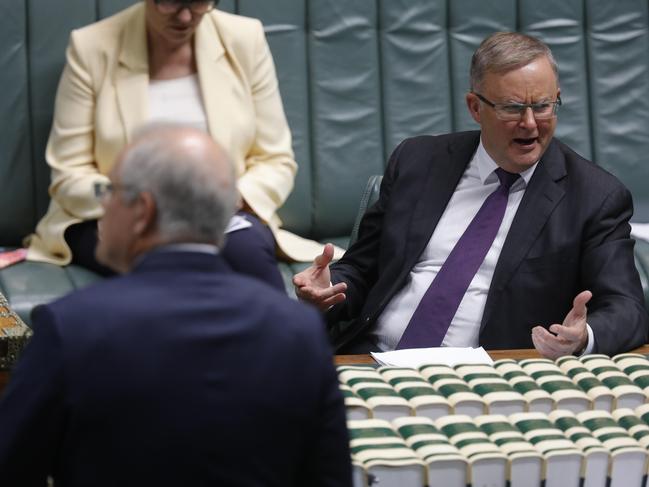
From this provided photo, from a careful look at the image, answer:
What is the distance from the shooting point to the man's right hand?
311cm

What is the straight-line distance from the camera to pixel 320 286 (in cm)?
315

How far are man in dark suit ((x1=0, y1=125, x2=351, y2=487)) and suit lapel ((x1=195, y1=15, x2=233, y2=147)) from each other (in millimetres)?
2402

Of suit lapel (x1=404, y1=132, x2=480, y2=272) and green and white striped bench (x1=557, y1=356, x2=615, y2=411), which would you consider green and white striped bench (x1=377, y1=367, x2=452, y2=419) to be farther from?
suit lapel (x1=404, y1=132, x2=480, y2=272)

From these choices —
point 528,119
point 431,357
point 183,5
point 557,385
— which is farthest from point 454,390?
point 183,5

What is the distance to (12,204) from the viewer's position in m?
4.59

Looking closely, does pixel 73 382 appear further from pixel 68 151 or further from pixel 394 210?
pixel 68 151

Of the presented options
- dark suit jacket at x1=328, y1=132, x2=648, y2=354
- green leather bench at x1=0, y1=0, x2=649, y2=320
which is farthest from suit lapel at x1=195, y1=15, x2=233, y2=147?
dark suit jacket at x1=328, y1=132, x2=648, y2=354

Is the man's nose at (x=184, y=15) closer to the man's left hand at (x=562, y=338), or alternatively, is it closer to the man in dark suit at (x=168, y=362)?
the man's left hand at (x=562, y=338)

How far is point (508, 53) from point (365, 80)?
1565 millimetres

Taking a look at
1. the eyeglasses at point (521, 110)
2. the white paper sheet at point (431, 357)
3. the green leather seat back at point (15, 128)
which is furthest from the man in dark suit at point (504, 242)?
the green leather seat back at point (15, 128)

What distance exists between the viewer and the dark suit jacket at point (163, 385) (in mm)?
1734

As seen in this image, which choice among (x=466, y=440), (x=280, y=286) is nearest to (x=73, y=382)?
(x=466, y=440)

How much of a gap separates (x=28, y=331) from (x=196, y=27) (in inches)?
59.4

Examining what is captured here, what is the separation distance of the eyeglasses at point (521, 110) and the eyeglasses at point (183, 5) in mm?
1108
